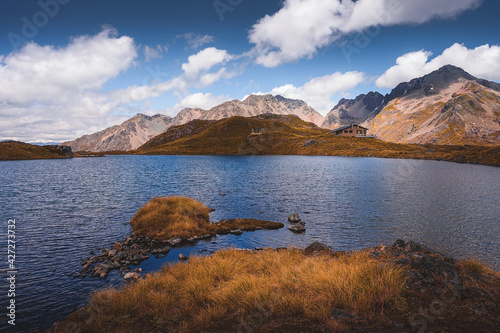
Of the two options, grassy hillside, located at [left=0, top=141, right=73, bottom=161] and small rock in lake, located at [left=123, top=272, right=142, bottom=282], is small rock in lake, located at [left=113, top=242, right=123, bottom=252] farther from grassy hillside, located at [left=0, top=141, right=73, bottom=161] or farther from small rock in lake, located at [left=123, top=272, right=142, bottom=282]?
grassy hillside, located at [left=0, top=141, right=73, bottom=161]

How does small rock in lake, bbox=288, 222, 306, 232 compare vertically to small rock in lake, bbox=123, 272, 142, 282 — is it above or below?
above

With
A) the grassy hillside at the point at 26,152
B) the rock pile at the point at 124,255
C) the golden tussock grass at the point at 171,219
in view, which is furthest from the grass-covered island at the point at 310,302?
the grassy hillside at the point at 26,152

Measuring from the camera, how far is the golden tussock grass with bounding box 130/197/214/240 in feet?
82.3

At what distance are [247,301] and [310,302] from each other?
7.88 feet

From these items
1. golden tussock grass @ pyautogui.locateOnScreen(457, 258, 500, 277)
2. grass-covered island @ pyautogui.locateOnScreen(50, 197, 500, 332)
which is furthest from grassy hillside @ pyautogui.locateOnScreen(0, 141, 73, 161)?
golden tussock grass @ pyautogui.locateOnScreen(457, 258, 500, 277)

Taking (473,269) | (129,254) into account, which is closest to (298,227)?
(473,269)

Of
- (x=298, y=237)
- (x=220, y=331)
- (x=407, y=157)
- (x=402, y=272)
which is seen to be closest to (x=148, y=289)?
(x=220, y=331)

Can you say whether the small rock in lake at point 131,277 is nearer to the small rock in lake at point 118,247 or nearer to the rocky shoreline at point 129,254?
the rocky shoreline at point 129,254

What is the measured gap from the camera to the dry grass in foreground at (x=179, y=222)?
2522 centimetres

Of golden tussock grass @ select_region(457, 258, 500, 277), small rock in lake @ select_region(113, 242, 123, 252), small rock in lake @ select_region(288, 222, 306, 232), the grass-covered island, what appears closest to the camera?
the grass-covered island

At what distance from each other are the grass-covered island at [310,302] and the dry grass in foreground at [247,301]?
1.3 inches

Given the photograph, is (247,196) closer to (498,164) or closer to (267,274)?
(267,274)

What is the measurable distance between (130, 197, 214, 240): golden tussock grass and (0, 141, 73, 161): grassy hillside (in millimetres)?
197410

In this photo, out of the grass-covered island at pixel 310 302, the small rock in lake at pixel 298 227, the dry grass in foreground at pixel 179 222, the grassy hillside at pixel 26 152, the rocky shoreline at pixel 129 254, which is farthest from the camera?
the grassy hillside at pixel 26 152
